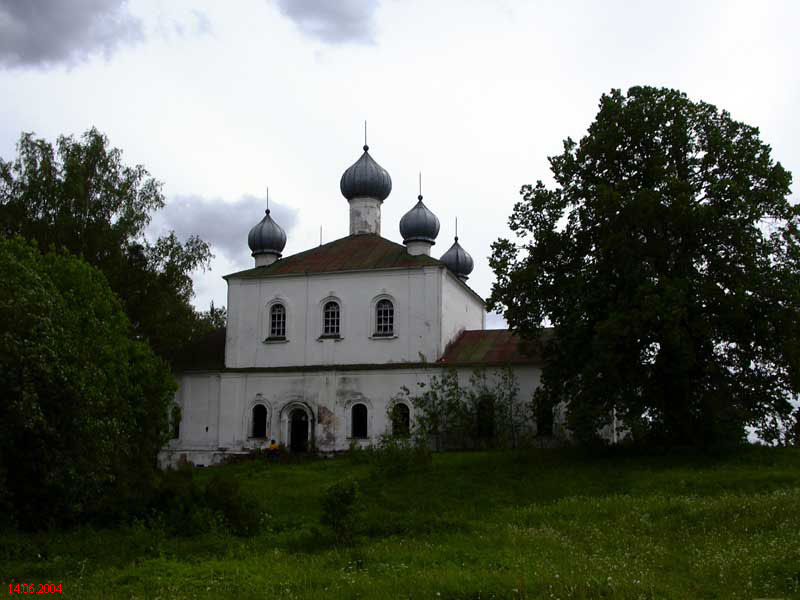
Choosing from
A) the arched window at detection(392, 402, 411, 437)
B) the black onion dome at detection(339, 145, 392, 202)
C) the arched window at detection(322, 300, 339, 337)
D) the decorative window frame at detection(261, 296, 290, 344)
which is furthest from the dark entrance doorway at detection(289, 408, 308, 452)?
the black onion dome at detection(339, 145, 392, 202)

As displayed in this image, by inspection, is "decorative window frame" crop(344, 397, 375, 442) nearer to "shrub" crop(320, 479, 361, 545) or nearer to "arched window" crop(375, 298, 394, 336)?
"arched window" crop(375, 298, 394, 336)

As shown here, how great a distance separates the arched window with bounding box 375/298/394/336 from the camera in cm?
2978

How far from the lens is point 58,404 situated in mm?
14961

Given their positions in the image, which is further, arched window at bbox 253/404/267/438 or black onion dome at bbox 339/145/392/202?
black onion dome at bbox 339/145/392/202

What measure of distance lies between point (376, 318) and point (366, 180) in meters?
6.13

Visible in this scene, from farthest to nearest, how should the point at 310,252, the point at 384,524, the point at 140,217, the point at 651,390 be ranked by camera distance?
the point at 310,252, the point at 140,217, the point at 651,390, the point at 384,524

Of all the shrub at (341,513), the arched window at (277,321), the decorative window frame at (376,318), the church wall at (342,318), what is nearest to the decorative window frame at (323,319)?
the church wall at (342,318)

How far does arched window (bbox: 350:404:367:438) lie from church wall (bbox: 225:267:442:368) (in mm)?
1533

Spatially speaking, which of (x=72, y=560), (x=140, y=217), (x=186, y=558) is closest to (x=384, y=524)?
(x=186, y=558)

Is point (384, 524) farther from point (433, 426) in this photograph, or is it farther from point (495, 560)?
point (433, 426)

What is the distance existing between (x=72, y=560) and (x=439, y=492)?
8.40 m

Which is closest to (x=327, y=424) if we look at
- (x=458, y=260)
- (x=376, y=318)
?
(x=376, y=318)

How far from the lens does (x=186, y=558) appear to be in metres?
12.7

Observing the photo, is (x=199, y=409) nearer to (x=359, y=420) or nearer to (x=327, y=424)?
(x=327, y=424)
